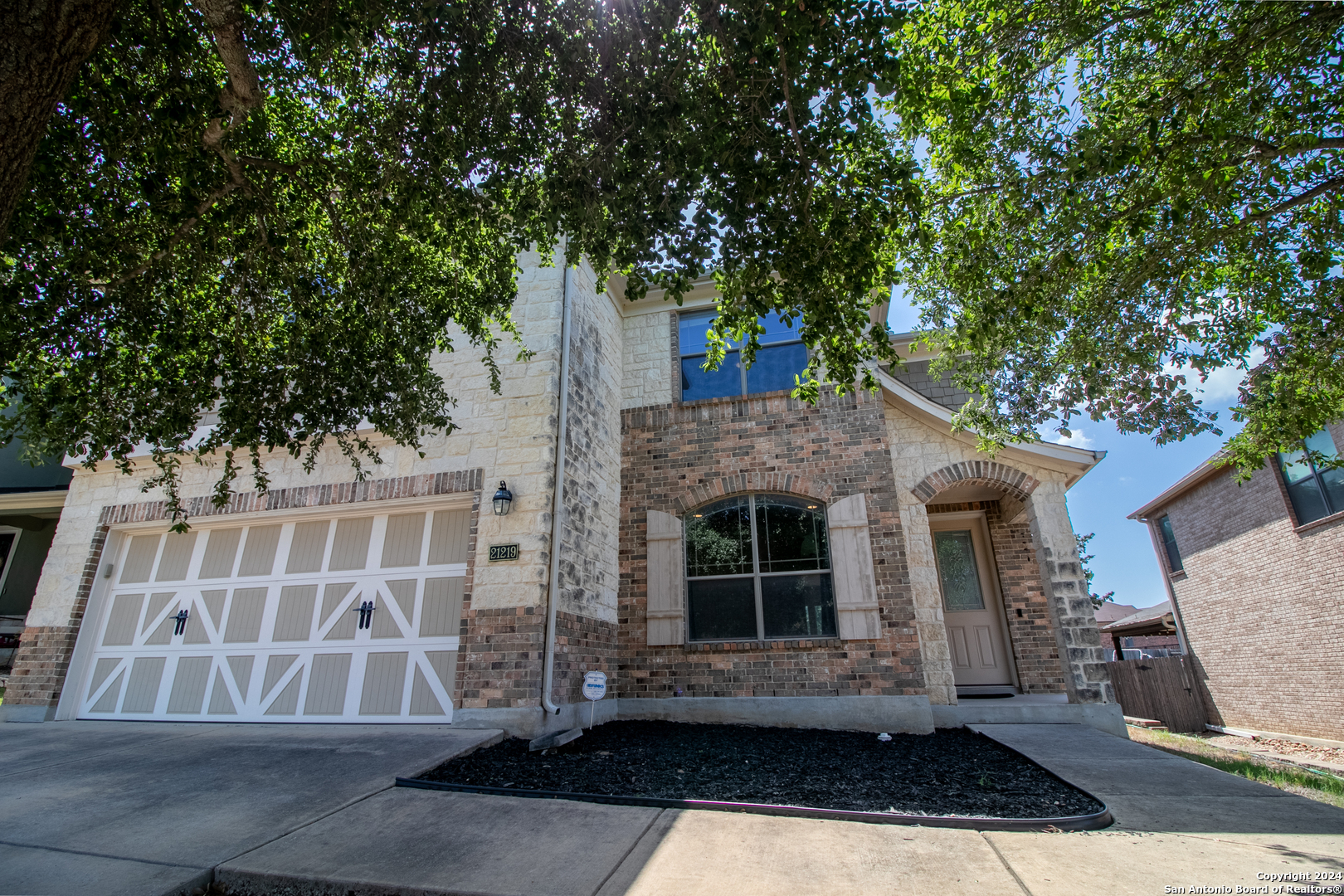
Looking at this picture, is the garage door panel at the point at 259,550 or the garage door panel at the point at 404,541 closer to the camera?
the garage door panel at the point at 404,541

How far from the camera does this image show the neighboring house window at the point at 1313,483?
10.8m

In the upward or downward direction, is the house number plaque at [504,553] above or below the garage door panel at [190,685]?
above

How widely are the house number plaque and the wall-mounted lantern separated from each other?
1.15 ft

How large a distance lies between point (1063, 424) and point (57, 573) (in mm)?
11981

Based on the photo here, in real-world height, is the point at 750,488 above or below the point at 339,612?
above

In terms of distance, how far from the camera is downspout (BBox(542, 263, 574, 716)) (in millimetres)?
6082

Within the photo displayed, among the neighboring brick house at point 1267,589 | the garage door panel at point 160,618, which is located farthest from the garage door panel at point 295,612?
the neighboring brick house at point 1267,589

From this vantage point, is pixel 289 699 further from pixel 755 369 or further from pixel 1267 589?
pixel 1267 589

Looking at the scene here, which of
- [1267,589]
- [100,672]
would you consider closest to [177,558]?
→ [100,672]

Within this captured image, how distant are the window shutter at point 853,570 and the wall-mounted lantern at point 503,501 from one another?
3914 mm

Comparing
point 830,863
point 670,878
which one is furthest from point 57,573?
point 830,863

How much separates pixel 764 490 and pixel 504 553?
11.5 ft

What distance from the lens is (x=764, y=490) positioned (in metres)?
8.19

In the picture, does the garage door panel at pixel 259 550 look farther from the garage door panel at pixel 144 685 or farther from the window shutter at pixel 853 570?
the window shutter at pixel 853 570
